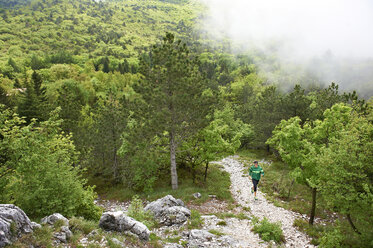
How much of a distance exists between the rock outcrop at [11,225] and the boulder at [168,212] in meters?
7.46

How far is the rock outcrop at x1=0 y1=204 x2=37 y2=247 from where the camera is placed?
6436 mm

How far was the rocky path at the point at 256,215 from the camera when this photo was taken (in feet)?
38.8

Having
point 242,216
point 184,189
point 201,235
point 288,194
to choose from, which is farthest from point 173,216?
point 288,194

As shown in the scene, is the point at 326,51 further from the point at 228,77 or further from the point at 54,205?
the point at 54,205

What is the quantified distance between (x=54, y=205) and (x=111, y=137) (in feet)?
46.1

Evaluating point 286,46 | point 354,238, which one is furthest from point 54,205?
point 286,46

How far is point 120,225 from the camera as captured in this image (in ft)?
32.6

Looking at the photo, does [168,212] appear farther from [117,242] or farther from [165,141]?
[165,141]

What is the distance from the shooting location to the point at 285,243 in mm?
11898

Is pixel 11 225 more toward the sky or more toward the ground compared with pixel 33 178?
more toward the ground

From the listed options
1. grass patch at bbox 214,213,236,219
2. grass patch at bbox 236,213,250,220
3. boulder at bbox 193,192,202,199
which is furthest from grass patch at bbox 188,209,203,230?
boulder at bbox 193,192,202,199

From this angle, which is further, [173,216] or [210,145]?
[210,145]

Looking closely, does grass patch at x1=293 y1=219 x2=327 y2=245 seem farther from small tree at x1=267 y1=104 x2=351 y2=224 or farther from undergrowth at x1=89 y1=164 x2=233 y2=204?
undergrowth at x1=89 y1=164 x2=233 y2=204

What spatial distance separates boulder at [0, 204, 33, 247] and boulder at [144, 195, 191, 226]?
295 inches
